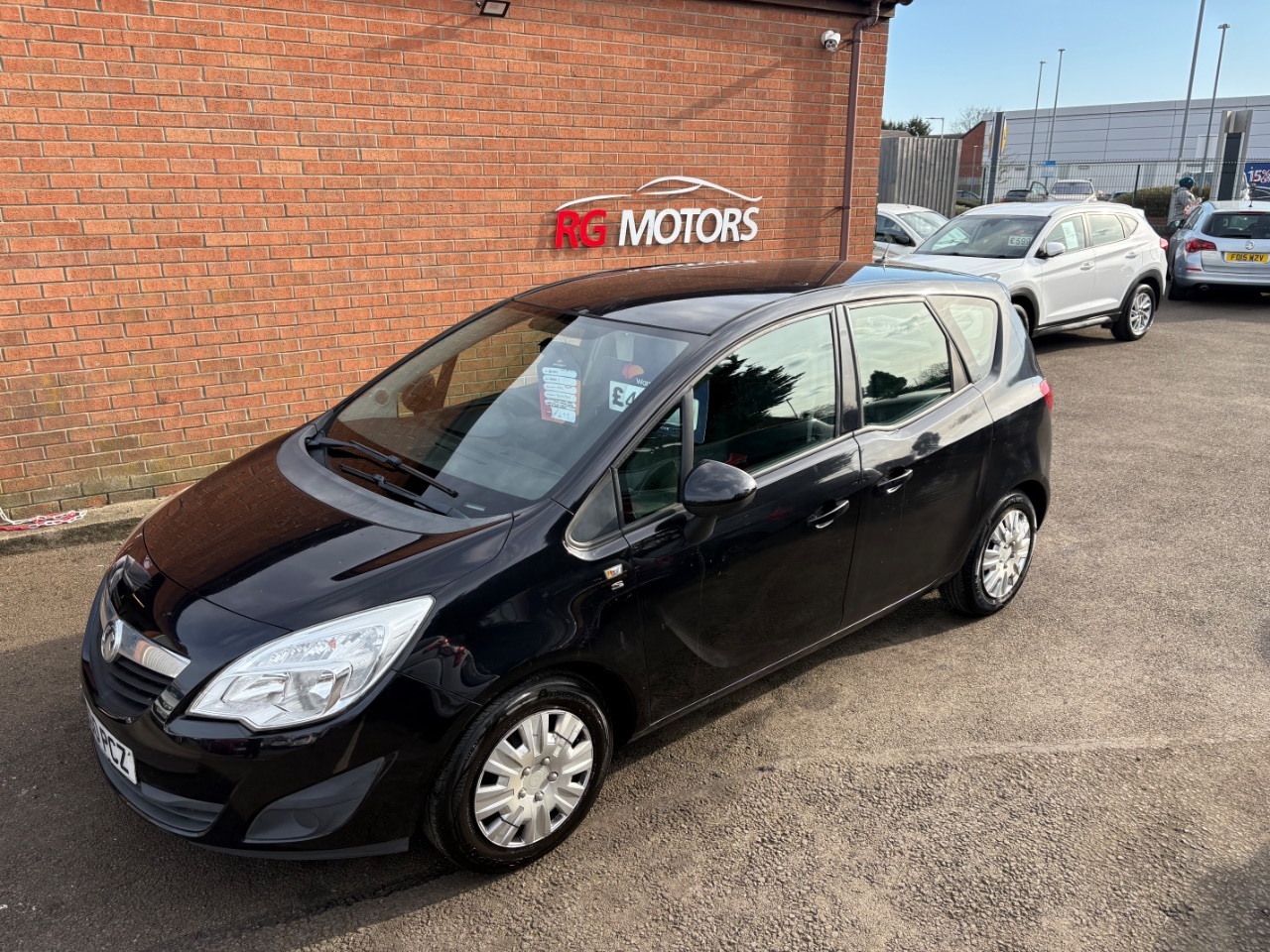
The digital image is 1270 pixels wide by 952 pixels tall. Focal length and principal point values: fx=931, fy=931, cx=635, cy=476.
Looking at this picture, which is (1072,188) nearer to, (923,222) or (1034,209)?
(923,222)

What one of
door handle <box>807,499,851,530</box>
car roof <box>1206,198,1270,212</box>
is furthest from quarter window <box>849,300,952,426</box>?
car roof <box>1206,198,1270,212</box>

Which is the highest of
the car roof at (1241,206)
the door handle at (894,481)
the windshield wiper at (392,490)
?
the car roof at (1241,206)

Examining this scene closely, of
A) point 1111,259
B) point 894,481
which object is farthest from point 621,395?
point 1111,259

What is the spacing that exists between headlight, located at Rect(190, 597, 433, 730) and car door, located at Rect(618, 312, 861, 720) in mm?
845

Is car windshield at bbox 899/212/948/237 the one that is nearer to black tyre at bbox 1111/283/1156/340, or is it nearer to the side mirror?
black tyre at bbox 1111/283/1156/340

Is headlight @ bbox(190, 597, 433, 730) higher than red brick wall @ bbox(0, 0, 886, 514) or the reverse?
the reverse

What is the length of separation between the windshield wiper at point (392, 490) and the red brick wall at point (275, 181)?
3112 mm

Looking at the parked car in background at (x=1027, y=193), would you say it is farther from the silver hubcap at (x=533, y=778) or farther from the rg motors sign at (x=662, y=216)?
the silver hubcap at (x=533, y=778)

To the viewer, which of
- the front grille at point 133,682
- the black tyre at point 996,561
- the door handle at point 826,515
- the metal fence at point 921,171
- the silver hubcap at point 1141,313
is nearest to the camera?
the front grille at point 133,682

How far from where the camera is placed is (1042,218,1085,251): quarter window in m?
10.8

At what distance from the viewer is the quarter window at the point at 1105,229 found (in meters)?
11.2

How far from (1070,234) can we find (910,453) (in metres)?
8.61

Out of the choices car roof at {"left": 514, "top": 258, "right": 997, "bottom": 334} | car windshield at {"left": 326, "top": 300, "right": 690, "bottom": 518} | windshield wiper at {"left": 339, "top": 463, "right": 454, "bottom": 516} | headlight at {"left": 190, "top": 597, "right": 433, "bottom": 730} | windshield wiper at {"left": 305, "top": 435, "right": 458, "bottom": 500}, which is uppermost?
car roof at {"left": 514, "top": 258, "right": 997, "bottom": 334}

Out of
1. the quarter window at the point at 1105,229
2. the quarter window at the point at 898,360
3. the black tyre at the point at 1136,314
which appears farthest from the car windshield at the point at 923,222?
the quarter window at the point at 898,360
